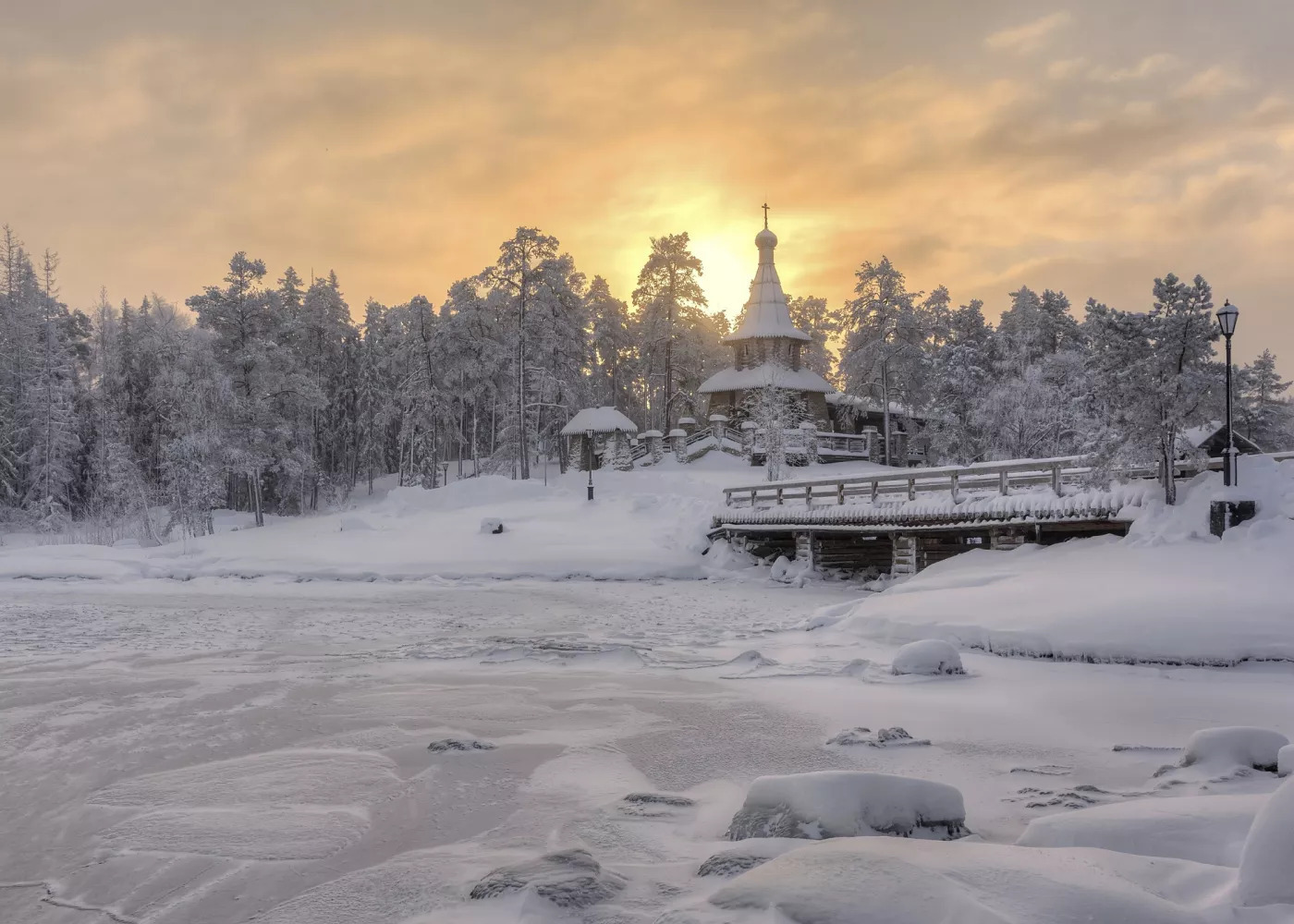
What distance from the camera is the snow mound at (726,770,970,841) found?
4945 millimetres

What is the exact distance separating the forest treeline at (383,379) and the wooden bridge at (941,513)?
1307cm

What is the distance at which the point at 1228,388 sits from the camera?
46.1 feet

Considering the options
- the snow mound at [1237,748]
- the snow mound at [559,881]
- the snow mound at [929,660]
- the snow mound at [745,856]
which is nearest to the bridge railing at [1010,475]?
the snow mound at [929,660]

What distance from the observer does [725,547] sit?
29.0 metres

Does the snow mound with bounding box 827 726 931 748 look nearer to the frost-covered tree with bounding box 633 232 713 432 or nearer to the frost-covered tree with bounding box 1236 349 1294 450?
the frost-covered tree with bounding box 1236 349 1294 450

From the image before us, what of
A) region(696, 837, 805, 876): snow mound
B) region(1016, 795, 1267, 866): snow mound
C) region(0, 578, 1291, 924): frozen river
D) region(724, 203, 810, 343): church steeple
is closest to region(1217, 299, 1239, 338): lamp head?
region(0, 578, 1291, 924): frozen river

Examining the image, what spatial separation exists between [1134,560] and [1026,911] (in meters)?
12.3

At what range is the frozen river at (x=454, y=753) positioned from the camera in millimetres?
4969

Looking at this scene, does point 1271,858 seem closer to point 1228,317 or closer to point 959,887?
point 959,887

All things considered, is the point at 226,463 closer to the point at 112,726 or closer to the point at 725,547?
the point at 725,547

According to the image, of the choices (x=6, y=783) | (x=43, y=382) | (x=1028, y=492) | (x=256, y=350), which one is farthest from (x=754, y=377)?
(x=6, y=783)

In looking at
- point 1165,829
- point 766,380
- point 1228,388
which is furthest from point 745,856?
point 766,380

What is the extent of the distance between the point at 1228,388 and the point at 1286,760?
10.6 meters

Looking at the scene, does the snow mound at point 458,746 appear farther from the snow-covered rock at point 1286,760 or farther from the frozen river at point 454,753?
the snow-covered rock at point 1286,760
